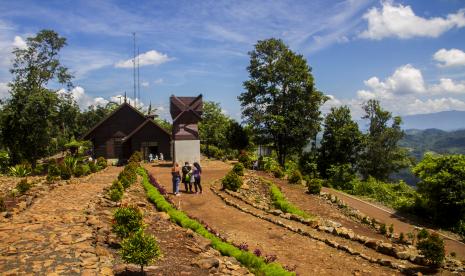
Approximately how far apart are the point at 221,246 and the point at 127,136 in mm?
32076

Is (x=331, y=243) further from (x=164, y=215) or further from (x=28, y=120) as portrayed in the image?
(x=28, y=120)

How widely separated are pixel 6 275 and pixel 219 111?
59836mm

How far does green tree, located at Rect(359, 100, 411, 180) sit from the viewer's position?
1779 inches

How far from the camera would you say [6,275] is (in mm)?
8359

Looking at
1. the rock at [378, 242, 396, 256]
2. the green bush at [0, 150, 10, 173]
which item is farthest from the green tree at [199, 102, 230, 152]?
the rock at [378, 242, 396, 256]

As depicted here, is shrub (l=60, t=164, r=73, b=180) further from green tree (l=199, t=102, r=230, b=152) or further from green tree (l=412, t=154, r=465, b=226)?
green tree (l=199, t=102, r=230, b=152)

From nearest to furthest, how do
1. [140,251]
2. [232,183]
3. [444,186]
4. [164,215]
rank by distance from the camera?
[140,251]
[164,215]
[232,183]
[444,186]

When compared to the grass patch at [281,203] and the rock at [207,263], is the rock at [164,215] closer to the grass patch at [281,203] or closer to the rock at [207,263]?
the rock at [207,263]

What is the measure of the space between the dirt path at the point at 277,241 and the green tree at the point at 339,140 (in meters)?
24.6

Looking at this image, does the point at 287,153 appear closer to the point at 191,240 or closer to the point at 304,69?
the point at 304,69

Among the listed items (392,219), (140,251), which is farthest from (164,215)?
(392,219)

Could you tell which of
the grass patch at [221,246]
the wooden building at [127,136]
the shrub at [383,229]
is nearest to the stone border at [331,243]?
Answer: the grass patch at [221,246]

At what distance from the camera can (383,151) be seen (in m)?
45.2

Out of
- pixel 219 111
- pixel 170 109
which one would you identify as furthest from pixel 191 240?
pixel 219 111
